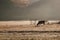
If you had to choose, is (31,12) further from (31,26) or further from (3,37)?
(3,37)

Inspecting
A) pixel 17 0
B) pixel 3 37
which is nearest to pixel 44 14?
pixel 17 0

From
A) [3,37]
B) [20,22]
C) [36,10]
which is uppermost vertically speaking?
[36,10]

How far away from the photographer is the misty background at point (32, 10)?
1397mm

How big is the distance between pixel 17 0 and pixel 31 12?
17 centimetres

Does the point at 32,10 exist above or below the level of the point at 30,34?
above

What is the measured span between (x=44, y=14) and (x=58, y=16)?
124 mm

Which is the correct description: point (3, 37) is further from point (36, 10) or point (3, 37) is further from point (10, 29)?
point (36, 10)

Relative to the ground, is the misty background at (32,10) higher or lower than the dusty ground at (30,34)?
higher

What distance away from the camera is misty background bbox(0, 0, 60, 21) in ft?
4.58

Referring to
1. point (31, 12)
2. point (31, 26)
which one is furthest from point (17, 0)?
point (31, 26)

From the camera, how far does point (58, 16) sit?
1.39 m

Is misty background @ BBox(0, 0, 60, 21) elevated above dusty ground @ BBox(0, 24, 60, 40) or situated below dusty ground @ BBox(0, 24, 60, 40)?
above

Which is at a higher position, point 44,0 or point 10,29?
point 44,0

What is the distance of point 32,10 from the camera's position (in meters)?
1.41
